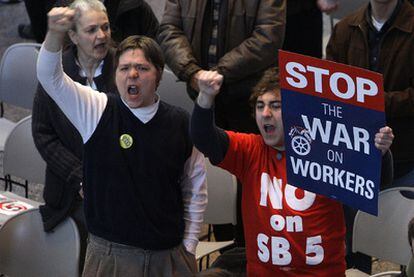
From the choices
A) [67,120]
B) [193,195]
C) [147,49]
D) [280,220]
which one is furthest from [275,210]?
[67,120]

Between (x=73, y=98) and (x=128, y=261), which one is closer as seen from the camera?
(x=73, y=98)

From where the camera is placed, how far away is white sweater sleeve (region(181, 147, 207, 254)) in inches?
149

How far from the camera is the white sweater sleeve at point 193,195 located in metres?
3.78

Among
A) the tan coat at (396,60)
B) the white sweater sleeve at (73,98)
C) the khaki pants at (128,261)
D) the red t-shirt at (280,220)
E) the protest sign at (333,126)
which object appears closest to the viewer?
the protest sign at (333,126)

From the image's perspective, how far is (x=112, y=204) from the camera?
3.65 m

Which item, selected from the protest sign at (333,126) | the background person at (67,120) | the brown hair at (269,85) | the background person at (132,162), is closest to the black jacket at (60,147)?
the background person at (67,120)

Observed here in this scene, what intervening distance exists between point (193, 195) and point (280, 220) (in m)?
0.39

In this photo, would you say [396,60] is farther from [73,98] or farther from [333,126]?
[73,98]

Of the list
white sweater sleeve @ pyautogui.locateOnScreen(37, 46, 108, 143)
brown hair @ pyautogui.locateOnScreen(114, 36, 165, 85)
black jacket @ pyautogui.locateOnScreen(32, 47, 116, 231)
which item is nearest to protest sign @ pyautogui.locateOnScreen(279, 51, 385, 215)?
brown hair @ pyautogui.locateOnScreen(114, 36, 165, 85)

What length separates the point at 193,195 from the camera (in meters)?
3.81

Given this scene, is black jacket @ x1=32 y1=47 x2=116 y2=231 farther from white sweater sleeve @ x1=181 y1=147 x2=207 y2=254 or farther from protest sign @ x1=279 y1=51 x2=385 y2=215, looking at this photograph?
protest sign @ x1=279 y1=51 x2=385 y2=215

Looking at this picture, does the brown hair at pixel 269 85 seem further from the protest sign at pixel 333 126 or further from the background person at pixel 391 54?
the background person at pixel 391 54

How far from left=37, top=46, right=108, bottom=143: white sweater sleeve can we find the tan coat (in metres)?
1.39

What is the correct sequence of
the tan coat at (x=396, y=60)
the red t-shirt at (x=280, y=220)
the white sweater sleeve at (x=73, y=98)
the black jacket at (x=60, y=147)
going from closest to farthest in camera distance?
the white sweater sleeve at (x=73, y=98)
the red t-shirt at (x=280, y=220)
the black jacket at (x=60, y=147)
the tan coat at (x=396, y=60)
